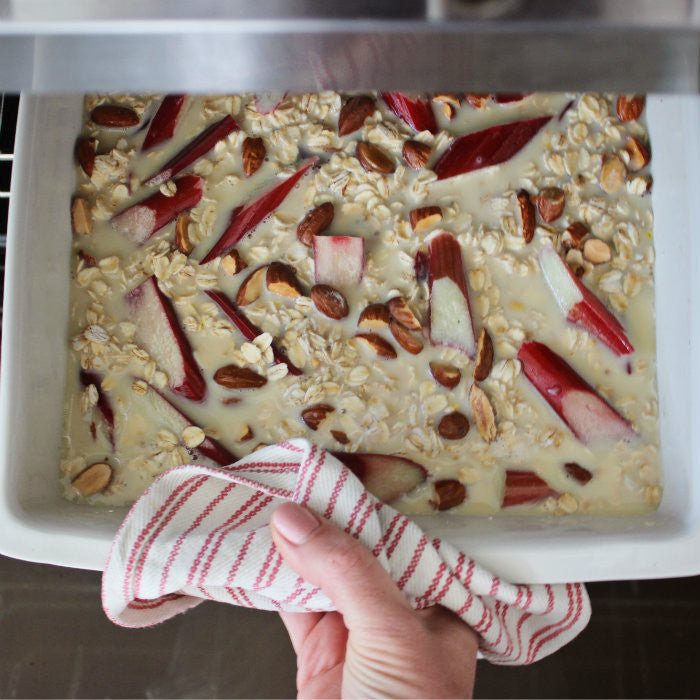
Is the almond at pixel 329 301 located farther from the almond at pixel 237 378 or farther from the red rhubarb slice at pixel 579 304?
the red rhubarb slice at pixel 579 304

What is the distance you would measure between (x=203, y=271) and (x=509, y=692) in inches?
21.7

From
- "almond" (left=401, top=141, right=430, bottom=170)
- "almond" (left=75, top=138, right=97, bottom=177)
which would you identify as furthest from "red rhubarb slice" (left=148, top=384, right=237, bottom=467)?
"almond" (left=401, top=141, right=430, bottom=170)

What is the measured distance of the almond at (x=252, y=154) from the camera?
0.77 metres

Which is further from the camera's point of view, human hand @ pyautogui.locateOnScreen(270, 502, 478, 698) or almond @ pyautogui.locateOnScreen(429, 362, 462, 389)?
almond @ pyautogui.locateOnScreen(429, 362, 462, 389)

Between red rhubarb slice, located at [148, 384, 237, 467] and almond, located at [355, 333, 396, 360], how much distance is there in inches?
6.3

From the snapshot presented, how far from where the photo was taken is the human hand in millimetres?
625

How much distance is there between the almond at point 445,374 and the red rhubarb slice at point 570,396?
63mm

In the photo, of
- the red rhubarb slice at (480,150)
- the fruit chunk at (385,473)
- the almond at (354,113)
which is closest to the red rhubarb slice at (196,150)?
the almond at (354,113)

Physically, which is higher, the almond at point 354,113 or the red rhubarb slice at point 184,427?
the almond at point 354,113

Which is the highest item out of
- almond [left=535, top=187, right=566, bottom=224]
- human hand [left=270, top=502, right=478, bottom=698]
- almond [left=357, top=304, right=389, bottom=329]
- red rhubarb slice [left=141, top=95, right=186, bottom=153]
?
red rhubarb slice [left=141, top=95, right=186, bottom=153]

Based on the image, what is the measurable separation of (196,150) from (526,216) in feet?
1.04

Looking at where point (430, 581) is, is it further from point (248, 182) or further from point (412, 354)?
point (248, 182)

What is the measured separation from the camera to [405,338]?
0.74m

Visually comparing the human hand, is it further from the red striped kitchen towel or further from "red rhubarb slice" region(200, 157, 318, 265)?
"red rhubarb slice" region(200, 157, 318, 265)
